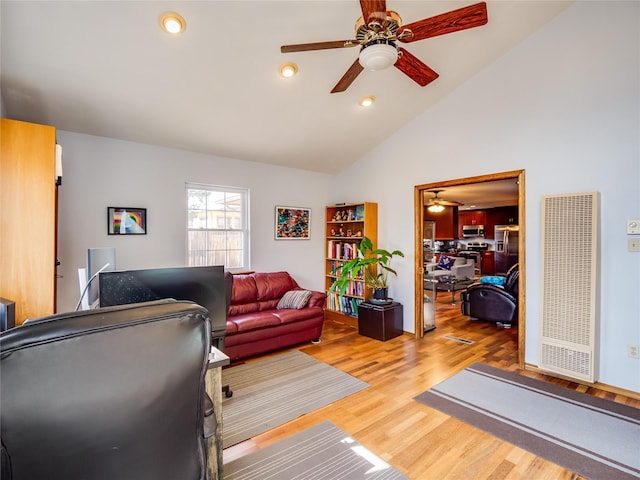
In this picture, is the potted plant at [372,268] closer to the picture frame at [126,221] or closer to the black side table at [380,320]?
the black side table at [380,320]

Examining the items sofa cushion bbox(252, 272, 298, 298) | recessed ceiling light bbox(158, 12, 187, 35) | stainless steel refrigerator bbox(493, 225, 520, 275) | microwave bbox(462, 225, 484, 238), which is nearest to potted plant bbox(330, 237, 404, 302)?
sofa cushion bbox(252, 272, 298, 298)

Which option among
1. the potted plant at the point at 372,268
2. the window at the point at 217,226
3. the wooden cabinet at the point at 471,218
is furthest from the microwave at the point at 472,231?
the window at the point at 217,226

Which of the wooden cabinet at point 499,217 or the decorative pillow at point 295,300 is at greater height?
the wooden cabinet at point 499,217

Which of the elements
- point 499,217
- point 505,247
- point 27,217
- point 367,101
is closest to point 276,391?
point 27,217

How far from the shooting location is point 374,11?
1.76 meters

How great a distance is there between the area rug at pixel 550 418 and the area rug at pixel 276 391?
2.65ft

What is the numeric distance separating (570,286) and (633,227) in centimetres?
68

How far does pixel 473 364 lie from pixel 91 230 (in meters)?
4.36

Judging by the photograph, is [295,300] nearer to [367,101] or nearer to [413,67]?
[367,101]

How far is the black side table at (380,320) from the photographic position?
162 inches

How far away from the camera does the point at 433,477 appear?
1803mm

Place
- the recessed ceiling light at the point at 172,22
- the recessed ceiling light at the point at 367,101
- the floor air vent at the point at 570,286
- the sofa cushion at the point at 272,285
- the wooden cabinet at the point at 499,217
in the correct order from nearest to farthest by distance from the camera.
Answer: the recessed ceiling light at the point at 172,22
the floor air vent at the point at 570,286
the recessed ceiling light at the point at 367,101
the sofa cushion at the point at 272,285
the wooden cabinet at the point at 499,217

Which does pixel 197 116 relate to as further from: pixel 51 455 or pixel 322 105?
pixel 51 455

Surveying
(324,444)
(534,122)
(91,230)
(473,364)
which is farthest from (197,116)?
(473,364)
